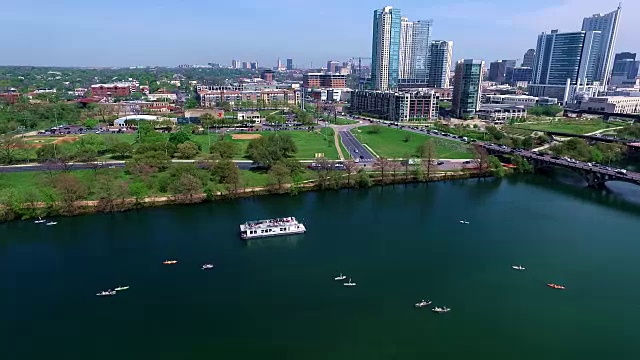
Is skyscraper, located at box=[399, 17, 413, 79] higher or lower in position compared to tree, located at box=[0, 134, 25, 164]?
higher

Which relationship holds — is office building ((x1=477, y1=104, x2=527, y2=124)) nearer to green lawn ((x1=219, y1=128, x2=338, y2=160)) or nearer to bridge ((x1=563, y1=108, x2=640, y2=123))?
bridge ((x1=563, y1=108, x2=640, y2=123))

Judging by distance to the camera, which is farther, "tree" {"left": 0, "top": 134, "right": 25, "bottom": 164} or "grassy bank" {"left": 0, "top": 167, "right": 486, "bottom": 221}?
"tree" {"left": 0, "top": 134, "right": 25, "bottom": 164}

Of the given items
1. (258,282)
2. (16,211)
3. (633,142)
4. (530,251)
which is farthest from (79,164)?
(633,142)

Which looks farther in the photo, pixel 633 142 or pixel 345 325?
pixel 633 142

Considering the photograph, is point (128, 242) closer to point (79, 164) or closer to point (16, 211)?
point (16, 211)

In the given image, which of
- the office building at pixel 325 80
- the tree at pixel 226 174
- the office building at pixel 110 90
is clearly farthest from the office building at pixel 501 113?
the office building at pixel 110 90

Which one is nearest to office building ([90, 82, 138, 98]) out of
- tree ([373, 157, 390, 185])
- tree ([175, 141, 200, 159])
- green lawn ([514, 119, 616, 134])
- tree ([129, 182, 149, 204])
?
tree ([175, 141, 200, 159])
